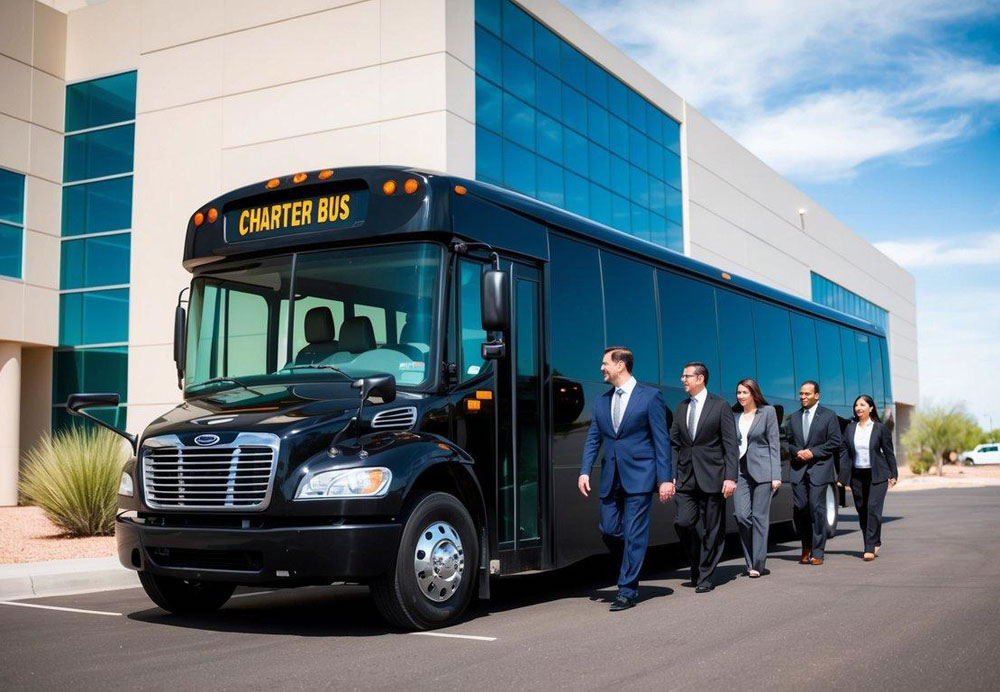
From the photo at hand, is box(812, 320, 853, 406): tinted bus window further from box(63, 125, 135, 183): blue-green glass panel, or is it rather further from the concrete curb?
box(63, 125, 135, 183): blue-green glass panel

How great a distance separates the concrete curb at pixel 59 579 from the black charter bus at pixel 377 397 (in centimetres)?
263

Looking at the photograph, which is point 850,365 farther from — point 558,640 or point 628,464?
point 558,640

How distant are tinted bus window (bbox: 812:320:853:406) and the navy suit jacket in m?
7.81

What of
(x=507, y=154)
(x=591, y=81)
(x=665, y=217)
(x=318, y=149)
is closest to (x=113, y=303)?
(x=318, y=149)

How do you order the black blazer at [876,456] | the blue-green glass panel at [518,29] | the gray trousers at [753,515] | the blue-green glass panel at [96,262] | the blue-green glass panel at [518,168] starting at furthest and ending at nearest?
the blue-green glass panel at [96,262], the blue-green glass panel at [518,29], the blue-green glass panel at [518,168], the black blazer at [876,456], the gray trousers at [753,515]

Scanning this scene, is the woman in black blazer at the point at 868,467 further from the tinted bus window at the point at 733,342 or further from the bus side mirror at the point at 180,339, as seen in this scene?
the bus side mirror at the point at 180,339

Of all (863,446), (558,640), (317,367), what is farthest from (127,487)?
(863,446)

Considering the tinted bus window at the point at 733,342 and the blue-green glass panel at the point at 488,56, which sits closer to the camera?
the tinted bus window at the point at 733,342

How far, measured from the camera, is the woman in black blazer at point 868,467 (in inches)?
471

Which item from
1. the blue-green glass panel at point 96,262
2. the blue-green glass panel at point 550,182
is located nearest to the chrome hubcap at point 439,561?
the blue-green glass panel at point 550,182

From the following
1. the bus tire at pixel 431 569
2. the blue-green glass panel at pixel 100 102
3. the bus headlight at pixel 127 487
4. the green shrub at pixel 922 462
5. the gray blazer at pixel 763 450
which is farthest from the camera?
the green shrub at pixel 922 462

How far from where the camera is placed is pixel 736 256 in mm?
38281

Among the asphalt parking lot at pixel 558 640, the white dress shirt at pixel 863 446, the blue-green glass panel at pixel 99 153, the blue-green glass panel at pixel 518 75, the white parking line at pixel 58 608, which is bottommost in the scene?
the white parking line at pixel 58 608

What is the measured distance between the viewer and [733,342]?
12.4 m
